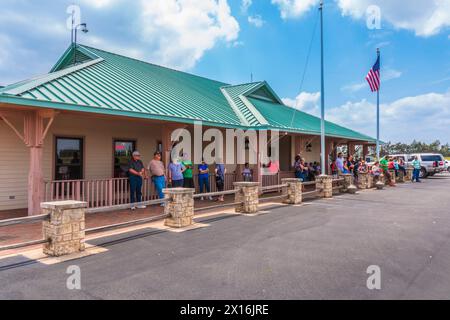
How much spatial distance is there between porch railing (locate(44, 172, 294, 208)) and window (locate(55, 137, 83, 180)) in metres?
0.28

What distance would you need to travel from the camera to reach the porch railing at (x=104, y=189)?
8797 mm

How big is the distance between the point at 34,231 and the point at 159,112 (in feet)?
15.2

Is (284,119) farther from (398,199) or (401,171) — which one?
(401,171)

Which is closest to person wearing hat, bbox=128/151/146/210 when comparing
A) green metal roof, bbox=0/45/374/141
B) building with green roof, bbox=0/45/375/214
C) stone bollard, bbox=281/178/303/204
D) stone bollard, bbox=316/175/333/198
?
building with green roof, bbox=0/45/375/214

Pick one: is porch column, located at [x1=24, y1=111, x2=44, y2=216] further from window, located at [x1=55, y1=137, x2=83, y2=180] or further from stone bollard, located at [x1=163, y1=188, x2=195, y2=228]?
stone bollard, located at [x1=163, y1=188, x2=195, y2=228]

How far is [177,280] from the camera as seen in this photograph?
426 centimetres

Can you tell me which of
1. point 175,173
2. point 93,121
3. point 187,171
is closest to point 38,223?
point 175,173

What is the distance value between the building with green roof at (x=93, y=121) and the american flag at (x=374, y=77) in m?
5.68

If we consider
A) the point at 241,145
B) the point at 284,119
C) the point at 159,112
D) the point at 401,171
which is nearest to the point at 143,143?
the point at 159,112

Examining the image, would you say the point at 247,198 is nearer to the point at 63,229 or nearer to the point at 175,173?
the point at 175,173

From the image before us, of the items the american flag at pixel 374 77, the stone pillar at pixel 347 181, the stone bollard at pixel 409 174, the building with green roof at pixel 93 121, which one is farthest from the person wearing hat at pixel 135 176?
the stone bollard at pixel 409 174

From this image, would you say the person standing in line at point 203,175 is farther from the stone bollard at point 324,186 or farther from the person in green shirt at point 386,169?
the person in green shirt at point 386,169

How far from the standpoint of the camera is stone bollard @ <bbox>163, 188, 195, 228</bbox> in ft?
24.2

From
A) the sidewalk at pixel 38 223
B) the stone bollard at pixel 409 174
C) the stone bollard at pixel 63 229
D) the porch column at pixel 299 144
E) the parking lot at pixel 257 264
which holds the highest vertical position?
the porch column at pixel 299 144
